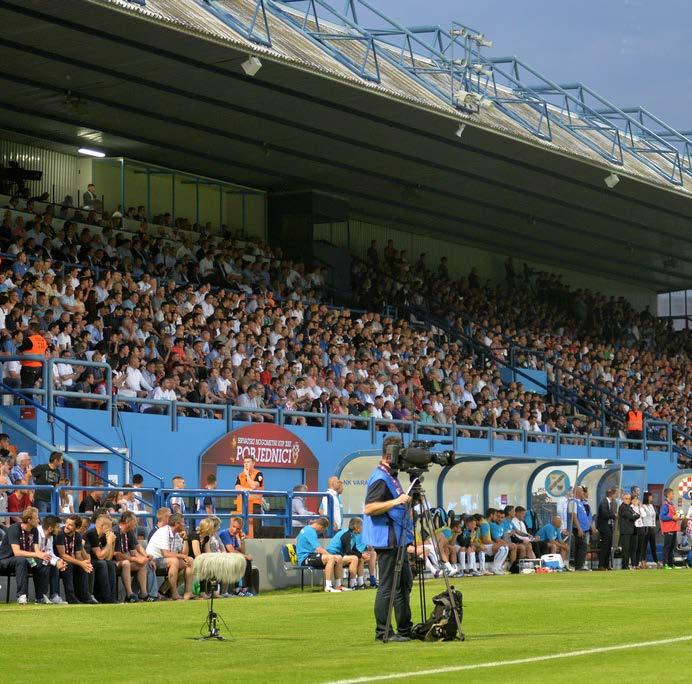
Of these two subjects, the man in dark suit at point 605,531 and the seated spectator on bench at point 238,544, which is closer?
the seated spectator on bench at point 238,544

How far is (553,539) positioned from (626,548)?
7.04ft

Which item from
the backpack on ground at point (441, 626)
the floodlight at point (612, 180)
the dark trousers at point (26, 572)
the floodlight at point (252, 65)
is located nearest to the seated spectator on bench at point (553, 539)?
the floodlight at point (252, 65)

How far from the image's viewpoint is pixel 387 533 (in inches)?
492

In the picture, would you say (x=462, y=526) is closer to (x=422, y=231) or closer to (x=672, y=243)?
(x=422, y=231)

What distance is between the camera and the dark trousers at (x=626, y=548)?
32.0 meters

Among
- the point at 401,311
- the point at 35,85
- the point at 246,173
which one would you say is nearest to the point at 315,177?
the point at 246,173

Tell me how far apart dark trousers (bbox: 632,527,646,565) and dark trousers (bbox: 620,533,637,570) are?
10cm

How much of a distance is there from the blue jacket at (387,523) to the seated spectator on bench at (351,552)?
10796 mm

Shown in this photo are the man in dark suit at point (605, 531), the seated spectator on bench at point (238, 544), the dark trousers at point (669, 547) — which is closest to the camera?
the seated spectator on bench at point (238, 544)

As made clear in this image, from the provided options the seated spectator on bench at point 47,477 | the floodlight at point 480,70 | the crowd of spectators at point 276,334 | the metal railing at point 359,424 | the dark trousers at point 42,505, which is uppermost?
the floodlight at point 480,70

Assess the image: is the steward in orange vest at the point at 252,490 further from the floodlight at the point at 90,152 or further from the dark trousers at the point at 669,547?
the floodlight at the point at 90,152

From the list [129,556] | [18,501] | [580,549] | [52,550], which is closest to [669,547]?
[580,549]

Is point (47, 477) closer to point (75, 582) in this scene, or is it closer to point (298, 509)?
point (75, 582)

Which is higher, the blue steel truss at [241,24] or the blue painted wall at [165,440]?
the blue steel truss at [241,24]
